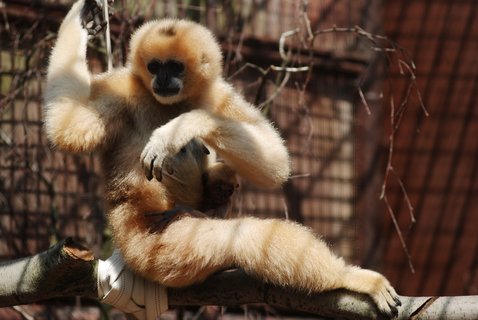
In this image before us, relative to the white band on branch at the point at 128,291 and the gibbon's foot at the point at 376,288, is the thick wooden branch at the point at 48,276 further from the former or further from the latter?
the gibbon's foot at the point at 376,288

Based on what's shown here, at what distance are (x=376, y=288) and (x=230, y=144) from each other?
1141 mm

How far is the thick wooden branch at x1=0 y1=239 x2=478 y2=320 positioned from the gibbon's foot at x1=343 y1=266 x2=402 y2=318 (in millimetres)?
39

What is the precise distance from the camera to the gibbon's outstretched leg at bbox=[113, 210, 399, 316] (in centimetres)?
422

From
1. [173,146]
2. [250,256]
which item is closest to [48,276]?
[173,146]

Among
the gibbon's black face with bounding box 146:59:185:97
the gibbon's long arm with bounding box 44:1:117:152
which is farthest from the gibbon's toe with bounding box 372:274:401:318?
the gibbon's long arm with bounding box 44:1:117:152

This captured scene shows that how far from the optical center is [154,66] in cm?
488

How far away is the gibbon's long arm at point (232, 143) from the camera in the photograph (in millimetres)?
4367

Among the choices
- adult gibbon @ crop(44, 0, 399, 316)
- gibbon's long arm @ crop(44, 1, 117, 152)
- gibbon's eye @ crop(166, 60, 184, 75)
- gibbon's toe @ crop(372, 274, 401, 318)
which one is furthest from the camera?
gibbon's eye @ crop(166, 60, 184, 75)

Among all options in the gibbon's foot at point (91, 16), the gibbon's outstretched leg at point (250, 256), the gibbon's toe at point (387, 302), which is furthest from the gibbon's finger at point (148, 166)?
the gibbon's toe at point (387, 302)

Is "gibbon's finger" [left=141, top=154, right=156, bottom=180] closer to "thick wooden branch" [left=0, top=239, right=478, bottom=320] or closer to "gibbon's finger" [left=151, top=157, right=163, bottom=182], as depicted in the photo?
"gibbon's finger" [left=151, top=157, right=163, bottom=182]

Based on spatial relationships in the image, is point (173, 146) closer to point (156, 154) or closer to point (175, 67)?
point (156, 154)

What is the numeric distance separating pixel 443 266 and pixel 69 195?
147 inches

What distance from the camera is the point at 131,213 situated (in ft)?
15.2

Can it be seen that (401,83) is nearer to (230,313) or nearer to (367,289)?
(230,313)
